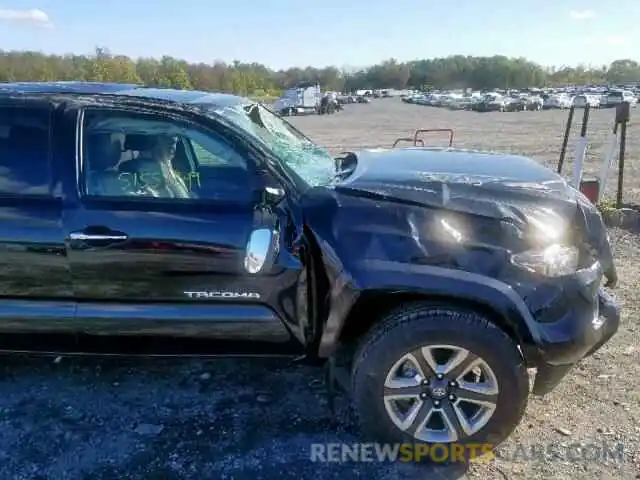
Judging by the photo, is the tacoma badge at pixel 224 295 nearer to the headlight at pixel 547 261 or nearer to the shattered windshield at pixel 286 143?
the shattered windshield at pixel 286 143

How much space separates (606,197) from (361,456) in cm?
690

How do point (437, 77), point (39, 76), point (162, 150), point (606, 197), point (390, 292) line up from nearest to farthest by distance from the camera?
point (390, 292) < point (162, 150) < point (606, 197) < point (39, 76) < point (437, 77)

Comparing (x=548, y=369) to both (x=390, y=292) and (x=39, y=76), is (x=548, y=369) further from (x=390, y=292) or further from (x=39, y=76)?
(x=39, y=76)

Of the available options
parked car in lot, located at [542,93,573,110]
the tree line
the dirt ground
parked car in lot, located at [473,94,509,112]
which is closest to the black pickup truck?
the dirt ground

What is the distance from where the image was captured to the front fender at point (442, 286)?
262 cm

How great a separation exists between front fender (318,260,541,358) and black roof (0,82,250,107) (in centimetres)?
132

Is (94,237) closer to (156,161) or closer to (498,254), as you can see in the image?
(156,161)

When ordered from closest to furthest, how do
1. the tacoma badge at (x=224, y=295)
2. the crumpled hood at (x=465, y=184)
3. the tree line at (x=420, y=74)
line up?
the crumpled hood at (x=465, y=184), the tacoma badge at (x=224, y=295), the tree line at (x=420, y=74)

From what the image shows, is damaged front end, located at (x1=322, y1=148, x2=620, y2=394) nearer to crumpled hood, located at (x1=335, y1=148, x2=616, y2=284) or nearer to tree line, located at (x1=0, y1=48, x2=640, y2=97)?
crumpled hood, located at (x1=335, y1=148, x2=616, y2=284)

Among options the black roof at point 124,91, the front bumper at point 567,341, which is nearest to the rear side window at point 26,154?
the black roof at point 124,91

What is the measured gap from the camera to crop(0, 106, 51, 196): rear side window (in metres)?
3.01

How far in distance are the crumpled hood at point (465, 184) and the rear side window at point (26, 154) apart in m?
1.53

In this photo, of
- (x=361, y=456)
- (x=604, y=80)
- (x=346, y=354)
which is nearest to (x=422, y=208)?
(x=346, y=354)

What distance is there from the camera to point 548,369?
276 cm
